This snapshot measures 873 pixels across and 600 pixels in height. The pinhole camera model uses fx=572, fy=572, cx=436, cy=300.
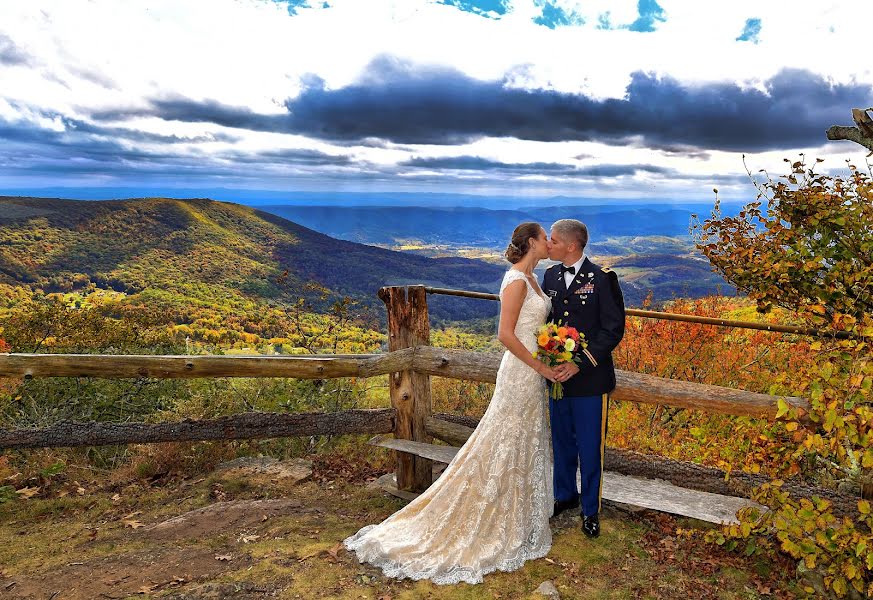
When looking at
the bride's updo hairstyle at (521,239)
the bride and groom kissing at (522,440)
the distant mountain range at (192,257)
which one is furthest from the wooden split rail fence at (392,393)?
the distant mountain range at (192,257)

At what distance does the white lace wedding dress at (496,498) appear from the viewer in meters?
4.23

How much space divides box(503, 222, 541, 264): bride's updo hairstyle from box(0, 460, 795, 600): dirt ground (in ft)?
7.62

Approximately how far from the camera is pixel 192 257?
94688 mm

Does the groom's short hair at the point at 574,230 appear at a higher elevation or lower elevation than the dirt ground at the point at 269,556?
higher

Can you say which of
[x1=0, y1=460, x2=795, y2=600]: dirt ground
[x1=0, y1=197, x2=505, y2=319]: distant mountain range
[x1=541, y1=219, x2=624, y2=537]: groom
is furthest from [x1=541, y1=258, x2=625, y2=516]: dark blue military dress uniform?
[x1=0, y1=197, x2=505, y2=319]: distant mountain range

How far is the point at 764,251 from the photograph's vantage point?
4.55 metres

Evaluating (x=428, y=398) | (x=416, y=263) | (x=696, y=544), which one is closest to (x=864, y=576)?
(x=696, y=544)

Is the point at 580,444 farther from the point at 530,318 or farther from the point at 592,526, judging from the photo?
the point at 530,318

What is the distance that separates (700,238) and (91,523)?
20.0 feet

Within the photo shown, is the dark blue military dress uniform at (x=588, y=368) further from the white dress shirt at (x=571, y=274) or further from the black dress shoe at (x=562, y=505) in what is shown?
the black dress shoe at (x=562, y=505)

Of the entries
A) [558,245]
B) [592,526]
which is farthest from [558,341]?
[592,526]

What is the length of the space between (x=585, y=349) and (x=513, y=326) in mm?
541

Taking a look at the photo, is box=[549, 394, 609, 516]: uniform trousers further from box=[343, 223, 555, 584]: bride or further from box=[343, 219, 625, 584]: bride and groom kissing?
box=[343, 223, 555, 584]: bride

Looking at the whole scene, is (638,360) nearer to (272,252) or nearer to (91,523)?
(91,523)
